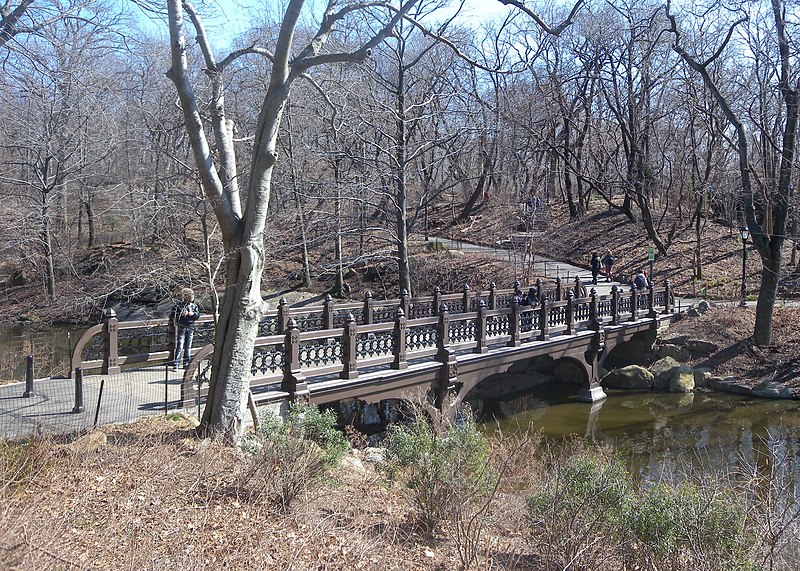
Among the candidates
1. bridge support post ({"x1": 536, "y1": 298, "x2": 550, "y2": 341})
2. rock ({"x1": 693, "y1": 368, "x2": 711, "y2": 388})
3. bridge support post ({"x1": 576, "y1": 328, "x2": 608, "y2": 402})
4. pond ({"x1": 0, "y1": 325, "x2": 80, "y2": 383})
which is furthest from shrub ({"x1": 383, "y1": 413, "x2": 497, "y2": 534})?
rock ({"x1": 693, "y1": 368, "x2": 711, "y2": 388})

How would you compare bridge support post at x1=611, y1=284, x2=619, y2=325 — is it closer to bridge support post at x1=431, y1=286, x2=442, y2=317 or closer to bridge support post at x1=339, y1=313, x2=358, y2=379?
bridge support post at x1=431, y1=286, x2=442, y2=317

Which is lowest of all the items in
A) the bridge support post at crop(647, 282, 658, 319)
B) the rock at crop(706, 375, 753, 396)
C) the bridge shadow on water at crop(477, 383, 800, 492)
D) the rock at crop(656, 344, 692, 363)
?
the bridge shadow on water at crop(477, 383, 800, 492)

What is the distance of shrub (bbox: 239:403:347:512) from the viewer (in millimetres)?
6410

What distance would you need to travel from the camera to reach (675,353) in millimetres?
21891

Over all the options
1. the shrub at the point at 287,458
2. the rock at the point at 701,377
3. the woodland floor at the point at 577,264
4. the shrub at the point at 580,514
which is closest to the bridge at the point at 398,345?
the rock at the point at 701,377

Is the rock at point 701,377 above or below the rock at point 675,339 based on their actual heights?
below

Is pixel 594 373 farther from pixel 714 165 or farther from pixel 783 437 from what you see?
pixel 714 165

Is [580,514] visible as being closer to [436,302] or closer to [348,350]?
[348,350]

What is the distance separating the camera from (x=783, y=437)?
14.9 meters

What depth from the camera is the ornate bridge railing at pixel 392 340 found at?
37.0 feet

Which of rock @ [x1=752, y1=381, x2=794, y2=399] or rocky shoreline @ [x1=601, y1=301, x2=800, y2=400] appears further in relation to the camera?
rocky shoreline @ [x1=601, y1=301, x2=800, y2=400]

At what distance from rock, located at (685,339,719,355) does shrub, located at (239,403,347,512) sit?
17.2 meters

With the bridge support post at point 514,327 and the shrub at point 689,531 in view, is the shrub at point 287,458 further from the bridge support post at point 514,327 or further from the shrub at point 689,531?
the bridge support post at point 514,327

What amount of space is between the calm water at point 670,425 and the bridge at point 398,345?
4.25ft
